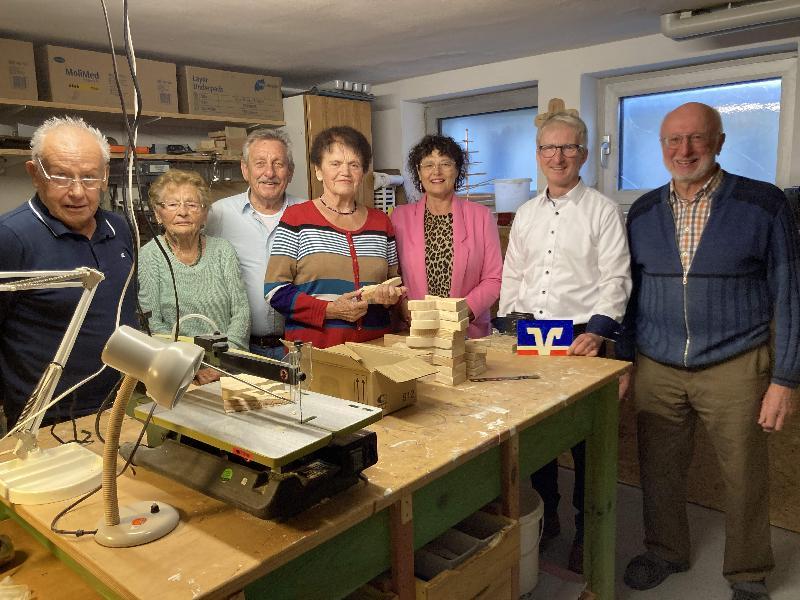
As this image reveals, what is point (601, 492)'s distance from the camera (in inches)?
76.5

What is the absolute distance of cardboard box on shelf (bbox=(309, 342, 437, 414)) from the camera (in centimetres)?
145

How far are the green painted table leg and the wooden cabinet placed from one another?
305cm

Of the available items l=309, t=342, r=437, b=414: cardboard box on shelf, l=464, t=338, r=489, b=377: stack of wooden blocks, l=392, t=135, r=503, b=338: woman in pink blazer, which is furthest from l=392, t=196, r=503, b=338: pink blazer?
l=309, t=342, r=437, b=414: cardboard box on shelf

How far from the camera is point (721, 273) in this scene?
2.01 meters

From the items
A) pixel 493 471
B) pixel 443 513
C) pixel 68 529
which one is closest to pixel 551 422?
pixel 493 471

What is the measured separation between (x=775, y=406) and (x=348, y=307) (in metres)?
1.41

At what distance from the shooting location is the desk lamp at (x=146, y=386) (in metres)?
0.84

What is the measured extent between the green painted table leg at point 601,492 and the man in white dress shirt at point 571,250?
0.28 meters

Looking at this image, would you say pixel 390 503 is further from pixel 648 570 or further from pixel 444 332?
pixel 648 570

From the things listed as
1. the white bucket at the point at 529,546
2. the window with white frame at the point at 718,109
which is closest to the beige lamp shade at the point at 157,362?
the white bucket at the point at 529,546

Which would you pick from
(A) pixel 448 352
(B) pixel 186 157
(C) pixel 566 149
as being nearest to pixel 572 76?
(C) pixel 566 149

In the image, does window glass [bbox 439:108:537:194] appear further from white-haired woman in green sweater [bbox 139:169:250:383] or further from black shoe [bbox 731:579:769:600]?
black shoe [bbox 731:579:769:600]

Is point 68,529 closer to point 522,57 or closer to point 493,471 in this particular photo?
point 493,471

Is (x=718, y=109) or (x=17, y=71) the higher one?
(x=17, y=71)
